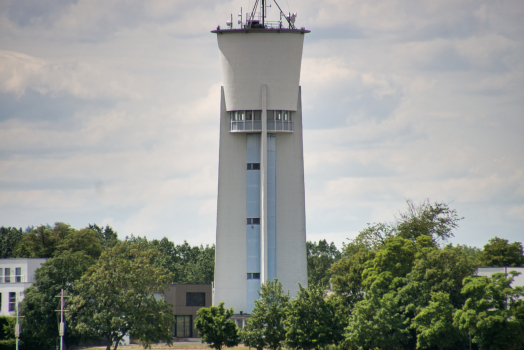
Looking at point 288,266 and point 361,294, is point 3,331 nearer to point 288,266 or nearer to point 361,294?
point 288,266

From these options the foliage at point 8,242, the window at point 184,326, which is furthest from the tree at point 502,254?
the foliage at point 8,242

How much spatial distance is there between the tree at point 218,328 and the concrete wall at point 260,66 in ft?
69.4

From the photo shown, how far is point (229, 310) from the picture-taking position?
71312 millimetres

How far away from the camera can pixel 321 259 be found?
5768 inches

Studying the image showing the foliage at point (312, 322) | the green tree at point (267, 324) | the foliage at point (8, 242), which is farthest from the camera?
the foliage at point (8, 242)

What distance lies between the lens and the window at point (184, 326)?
92562 millimetres

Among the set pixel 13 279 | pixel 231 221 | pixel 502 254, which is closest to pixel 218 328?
pixel 231 221

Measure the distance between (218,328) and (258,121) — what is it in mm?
21551

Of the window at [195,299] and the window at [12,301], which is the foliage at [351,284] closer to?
the window at [195,299]

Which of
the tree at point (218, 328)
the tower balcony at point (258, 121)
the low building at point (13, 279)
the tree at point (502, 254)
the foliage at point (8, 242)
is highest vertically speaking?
the tower balcony at point (258, 121)

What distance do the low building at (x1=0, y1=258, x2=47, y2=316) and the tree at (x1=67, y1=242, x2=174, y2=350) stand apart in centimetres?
1869

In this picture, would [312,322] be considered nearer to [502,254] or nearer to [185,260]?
[502,254]

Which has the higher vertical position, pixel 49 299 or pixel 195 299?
pixel 195 299

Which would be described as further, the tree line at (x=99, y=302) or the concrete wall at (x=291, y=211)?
the concrete wall at (x=291, y=211)
